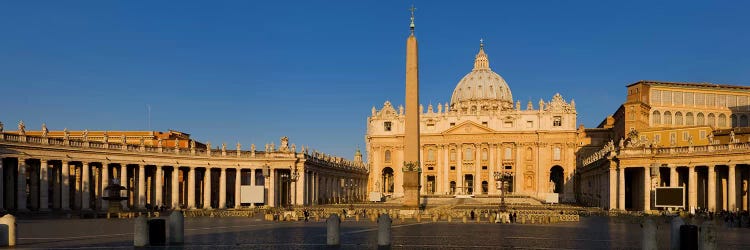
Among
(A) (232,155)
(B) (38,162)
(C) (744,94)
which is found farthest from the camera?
(C) (744,94)

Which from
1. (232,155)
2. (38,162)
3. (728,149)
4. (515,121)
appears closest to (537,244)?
(728,149)

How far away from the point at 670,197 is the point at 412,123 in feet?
51.3

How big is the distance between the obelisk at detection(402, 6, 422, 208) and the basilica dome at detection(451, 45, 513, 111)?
10684cm

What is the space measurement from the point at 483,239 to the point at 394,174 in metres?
101

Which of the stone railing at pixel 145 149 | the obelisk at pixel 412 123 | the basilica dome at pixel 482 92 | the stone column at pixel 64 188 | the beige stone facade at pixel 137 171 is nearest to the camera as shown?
the obelisk at pixel 412 123

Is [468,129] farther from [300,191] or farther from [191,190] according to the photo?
[191,190]

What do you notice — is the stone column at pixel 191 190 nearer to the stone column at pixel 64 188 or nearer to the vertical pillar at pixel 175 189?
the vertical pillar at pixel 175 189

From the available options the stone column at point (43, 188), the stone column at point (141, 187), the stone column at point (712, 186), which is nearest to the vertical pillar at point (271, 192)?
the stone column at point (141, 187)

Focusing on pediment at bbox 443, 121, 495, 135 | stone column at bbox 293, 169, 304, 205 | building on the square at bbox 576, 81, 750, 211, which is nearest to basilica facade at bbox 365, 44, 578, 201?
pediment at bbox 443, 121, 495, 135

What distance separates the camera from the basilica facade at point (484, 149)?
395 feet

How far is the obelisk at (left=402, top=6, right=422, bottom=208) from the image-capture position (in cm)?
4647

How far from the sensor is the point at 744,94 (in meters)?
93.8

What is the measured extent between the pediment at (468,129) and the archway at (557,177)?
1339cm

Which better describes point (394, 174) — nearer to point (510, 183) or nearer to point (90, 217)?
point (510, 183)
